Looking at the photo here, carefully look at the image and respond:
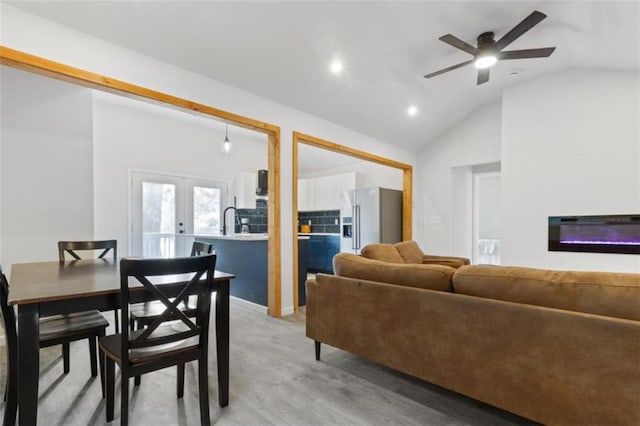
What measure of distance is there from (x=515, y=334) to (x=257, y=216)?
19.5 ft

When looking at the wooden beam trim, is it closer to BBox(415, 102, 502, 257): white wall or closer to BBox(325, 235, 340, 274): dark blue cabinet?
BBox(325, 235, 340, 274): dark blue cabinet

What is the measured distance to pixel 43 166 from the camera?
3.58 metres

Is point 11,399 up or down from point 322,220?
down

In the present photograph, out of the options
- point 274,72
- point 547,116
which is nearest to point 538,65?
point 547,116

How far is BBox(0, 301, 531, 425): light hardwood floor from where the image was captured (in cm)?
179

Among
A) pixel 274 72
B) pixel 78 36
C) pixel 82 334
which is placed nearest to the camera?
pixel 82 334

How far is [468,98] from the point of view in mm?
5039

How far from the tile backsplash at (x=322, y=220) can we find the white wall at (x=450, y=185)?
2.01m

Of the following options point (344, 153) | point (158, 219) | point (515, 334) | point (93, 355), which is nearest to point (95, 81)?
point (93, 355)

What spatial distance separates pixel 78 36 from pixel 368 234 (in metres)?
4.79

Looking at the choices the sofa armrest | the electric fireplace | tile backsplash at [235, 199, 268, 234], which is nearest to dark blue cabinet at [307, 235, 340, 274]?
tile backsplash at [235, 199, 268, 234]

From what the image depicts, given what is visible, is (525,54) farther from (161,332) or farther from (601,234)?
(161,332)

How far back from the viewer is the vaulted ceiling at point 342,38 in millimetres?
2609

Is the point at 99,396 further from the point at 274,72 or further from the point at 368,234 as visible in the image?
the point at 368,234
